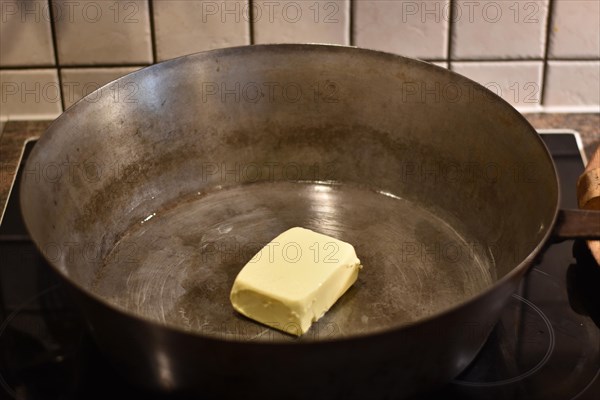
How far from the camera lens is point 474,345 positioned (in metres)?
0.76

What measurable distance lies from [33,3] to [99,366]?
0.54 metres

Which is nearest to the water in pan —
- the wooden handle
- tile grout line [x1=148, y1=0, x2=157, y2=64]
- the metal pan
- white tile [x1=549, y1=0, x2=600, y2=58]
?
the metal pan

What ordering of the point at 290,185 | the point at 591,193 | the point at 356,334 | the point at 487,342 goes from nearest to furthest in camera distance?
1. the point at 356,334
2. the point at 487,342
3. the point at 591,193
4. the point at 290,185

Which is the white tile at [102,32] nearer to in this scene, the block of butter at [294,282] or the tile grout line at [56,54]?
the tile grout line at [56,54]

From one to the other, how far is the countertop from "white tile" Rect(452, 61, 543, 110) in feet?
0.11

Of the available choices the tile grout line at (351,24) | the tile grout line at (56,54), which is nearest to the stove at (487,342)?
the tile grout line at (56,54)

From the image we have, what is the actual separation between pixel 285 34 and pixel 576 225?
0.54 metres

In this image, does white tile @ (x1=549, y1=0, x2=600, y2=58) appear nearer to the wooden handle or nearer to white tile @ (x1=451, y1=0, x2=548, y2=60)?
white tile @ (x1=451, y1=0, x2=548, y2=60)

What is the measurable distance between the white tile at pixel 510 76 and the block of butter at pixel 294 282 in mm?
399

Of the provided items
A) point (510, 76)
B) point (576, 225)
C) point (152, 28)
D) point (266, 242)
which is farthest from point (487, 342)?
point (152, 28)

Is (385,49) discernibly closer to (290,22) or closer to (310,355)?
(290,22)

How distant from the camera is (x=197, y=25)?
114 centimetres

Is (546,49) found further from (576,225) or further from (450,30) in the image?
(576,225)

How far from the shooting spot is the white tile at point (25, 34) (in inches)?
43.9
